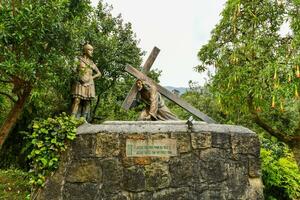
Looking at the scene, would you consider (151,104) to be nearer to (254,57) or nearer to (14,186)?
(254,57)

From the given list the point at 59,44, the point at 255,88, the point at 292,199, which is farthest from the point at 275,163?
the point at 59,44

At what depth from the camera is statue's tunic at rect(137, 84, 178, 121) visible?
22.5ft

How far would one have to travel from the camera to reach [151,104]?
687 centimetres

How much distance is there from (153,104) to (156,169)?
1.38 meters

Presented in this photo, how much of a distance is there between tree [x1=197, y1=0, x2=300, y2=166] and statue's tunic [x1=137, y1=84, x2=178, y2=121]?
2.02 m

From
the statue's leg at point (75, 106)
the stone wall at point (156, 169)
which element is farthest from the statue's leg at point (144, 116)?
the statue's leg at point (75, 106)

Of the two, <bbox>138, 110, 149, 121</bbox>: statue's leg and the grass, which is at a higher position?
<bbox>138, 110, 149, 121</bbox>: statue's leg

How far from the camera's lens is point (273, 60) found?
8.02m

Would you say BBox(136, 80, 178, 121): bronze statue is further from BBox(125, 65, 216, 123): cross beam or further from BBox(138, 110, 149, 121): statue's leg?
BBox(125, 65, 216, 123): cross beam

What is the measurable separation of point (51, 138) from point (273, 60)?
188 inches

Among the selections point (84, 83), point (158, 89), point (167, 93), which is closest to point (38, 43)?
point (84, 83)

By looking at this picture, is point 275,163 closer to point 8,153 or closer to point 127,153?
point 127,153

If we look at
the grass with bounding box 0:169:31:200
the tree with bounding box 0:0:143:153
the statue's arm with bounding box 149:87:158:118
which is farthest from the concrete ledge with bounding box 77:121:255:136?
the grass with bounding box 0:169:31:200

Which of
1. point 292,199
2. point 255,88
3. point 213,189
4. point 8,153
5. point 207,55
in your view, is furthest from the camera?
point 8,153
